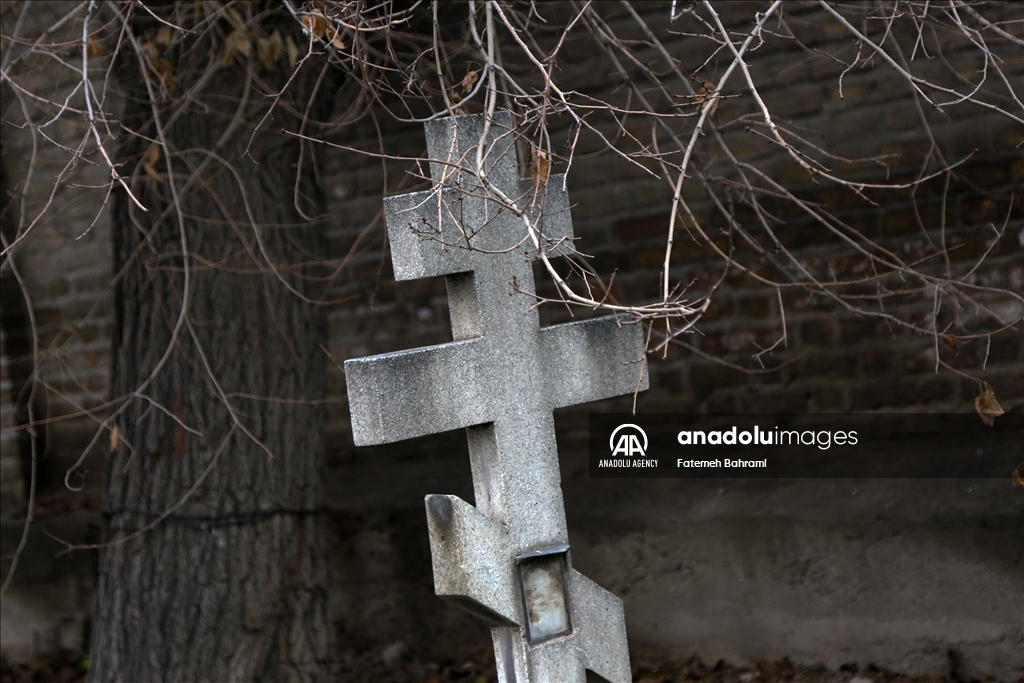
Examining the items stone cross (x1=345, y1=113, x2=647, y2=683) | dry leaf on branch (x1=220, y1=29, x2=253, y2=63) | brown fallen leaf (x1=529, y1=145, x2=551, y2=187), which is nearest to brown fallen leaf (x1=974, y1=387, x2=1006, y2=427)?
stone cross (x1=345, y1=113, x2=647, y2=683)

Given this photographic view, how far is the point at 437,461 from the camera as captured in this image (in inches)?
193

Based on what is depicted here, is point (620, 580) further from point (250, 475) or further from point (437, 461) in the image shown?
point (250, 475)

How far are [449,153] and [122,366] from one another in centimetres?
210

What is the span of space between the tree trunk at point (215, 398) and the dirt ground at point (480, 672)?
2.21ft

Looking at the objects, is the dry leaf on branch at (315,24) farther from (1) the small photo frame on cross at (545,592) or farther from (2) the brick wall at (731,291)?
(1) the small photo frame on cross at (545,592)

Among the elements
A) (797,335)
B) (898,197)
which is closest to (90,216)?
(797,335)

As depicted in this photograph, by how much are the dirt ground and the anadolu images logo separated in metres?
0.83

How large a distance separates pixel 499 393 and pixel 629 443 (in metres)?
1.65

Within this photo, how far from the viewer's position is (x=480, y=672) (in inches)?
169

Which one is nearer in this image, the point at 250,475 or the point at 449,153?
the point at 449,153

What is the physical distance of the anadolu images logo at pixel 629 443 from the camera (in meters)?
3.68

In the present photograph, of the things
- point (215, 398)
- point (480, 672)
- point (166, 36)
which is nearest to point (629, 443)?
point (480, 672)

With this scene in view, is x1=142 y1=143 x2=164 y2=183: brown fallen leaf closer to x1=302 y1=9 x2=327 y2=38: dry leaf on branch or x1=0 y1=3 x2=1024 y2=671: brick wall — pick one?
x1=0 y1=3 x2=1024 y2=671: brick wall

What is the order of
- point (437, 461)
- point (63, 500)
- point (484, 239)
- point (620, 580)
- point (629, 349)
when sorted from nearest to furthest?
1. point (484, 239)
2. point (629, 349)
3. point (620, 580)
4. point (437, 461)
5. point (63, 500)
